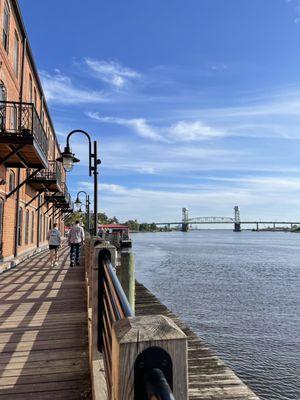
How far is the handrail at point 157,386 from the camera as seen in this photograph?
1.14 metres

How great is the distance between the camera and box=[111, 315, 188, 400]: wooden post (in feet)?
4.59

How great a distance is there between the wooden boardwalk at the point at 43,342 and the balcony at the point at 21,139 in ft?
13.3

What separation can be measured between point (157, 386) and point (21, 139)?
11.0 m

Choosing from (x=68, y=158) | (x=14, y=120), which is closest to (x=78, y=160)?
(x=68, y=158)

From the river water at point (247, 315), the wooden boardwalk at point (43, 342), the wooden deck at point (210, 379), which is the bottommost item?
the river water at point (247, 315)

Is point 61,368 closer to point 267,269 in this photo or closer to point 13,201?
point 13,201

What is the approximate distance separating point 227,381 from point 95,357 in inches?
88.5

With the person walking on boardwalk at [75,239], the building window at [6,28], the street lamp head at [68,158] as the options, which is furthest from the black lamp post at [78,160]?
the building window at [6,28]

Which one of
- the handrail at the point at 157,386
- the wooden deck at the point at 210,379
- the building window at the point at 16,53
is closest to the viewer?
the handrail at the point at 157,386

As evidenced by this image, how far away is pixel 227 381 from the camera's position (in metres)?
5.30

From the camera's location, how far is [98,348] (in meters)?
4.05

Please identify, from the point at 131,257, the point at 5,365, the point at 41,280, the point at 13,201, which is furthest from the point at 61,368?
the point at 13,201

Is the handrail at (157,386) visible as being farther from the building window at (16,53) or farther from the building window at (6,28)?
the building window at (16,53)

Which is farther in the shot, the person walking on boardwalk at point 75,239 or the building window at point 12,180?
the building window at point 12,180
